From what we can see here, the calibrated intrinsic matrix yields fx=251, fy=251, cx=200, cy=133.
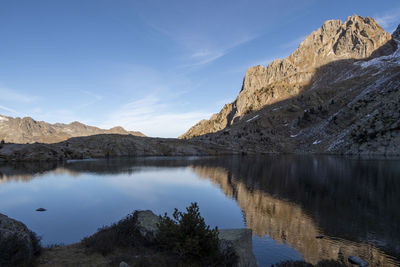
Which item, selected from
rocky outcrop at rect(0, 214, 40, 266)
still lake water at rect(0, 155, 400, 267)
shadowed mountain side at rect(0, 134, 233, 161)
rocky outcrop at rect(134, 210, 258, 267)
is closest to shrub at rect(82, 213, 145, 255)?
rocky outcrop at rect(134, 210, 258, 267)

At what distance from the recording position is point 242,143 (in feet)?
588

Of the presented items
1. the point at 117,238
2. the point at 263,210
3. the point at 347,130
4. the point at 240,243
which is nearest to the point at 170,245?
the point at 117,238

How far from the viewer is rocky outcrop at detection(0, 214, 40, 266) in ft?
32.3

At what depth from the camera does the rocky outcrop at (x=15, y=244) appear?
985cm

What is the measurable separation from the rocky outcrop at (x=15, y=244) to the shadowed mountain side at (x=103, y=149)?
103 metres

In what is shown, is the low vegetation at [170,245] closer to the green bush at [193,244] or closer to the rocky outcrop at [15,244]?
the green bush at [193,244]

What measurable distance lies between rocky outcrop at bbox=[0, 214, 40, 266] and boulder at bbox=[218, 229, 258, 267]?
853 cm

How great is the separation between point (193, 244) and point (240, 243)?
103 inches

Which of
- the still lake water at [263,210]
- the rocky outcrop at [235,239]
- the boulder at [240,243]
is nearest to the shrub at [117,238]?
the rocky outcrop at [235,239]

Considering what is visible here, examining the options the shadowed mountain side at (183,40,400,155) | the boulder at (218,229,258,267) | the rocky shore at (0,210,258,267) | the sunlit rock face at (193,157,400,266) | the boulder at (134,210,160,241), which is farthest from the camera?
the shadowed mountain side at (183,40,400,155)

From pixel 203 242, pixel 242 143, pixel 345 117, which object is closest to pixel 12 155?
pixel 203 242

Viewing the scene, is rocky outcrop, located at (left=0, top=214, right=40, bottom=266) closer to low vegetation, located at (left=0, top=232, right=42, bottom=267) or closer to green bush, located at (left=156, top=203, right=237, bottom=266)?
low vegetation, located at (left=0, top=232, right=42, bottom=267)

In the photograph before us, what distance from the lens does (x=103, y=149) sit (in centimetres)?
13075

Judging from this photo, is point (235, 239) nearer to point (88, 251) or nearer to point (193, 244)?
point (193, 244)
